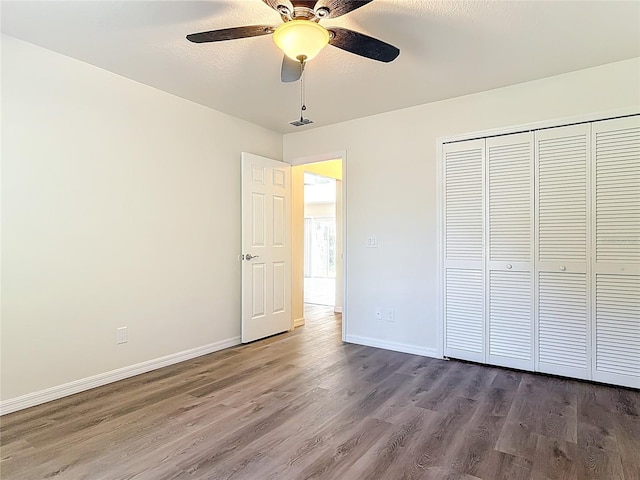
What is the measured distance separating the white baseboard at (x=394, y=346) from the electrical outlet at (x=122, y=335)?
224cm

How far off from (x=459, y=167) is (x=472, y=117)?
47 centimetres

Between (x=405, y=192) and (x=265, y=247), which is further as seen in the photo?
(x=265, y=247)

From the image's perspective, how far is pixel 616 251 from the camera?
2867 mm

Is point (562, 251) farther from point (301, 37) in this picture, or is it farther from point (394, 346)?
point (301, 37)

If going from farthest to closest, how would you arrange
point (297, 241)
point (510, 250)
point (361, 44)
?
1. point (297, 241)
2. point (510, 250)
3. point (361, 44)

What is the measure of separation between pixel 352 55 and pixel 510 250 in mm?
2123

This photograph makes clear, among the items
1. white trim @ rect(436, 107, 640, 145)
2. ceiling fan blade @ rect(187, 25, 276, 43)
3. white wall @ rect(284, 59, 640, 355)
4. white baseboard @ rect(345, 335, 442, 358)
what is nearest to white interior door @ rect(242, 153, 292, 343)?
white wall @ rect(284, 59, 640, 355)

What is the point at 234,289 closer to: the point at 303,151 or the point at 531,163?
the point at 303,151

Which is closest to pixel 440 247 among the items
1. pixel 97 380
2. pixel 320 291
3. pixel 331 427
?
pixel 331 427

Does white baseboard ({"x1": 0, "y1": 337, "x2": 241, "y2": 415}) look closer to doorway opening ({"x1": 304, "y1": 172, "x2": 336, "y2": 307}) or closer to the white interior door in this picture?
the white interior door

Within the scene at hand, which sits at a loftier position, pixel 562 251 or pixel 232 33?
pixel 232 33

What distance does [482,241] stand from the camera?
3.41 m

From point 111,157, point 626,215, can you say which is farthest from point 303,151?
point 626,215

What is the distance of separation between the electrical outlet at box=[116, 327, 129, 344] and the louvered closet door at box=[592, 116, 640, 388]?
3.80m
